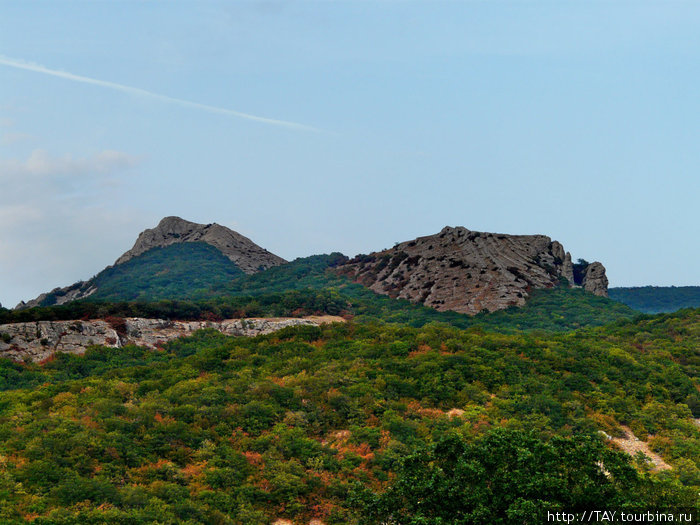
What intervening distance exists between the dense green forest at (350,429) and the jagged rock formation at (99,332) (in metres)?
3.08

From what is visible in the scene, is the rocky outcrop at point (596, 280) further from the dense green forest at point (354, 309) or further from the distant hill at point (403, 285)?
the dense green forest at point (354, 309)

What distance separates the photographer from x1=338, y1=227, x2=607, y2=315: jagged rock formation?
95250mm

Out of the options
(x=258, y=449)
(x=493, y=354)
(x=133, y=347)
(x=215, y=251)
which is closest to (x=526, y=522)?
(x=258, y=449)

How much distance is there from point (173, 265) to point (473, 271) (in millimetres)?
86579

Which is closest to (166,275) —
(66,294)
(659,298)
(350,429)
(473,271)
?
(66,294)

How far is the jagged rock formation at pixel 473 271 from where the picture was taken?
313 feet

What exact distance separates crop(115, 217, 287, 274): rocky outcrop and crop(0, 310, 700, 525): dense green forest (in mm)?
108155

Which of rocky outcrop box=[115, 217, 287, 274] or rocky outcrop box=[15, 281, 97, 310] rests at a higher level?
rocky outcrop box=[115, 217, 287, 274]

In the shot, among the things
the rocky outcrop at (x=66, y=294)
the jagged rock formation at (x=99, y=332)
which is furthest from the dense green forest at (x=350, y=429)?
the rocky outcrop at (x=66, y=294)

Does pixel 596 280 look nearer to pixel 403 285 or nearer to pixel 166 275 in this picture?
pixel 403 285

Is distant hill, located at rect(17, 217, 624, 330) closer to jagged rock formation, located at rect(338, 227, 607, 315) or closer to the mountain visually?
jagged rock formation, located at rect(338, 227, 607, 315)

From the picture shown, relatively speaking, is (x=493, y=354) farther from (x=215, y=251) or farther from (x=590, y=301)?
(x=215, y=251)

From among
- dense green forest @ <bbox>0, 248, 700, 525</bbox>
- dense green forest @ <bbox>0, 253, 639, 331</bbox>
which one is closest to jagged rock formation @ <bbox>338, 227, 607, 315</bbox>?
dense green forest @ <bbox>0, 253, 639, 331</bbox>

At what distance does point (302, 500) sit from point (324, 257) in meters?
124
